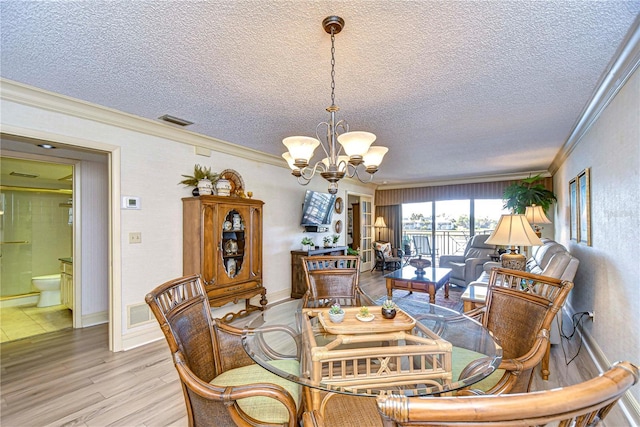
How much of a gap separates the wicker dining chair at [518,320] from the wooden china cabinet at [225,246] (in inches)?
105

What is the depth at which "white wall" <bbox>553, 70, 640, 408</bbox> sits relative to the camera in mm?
1875

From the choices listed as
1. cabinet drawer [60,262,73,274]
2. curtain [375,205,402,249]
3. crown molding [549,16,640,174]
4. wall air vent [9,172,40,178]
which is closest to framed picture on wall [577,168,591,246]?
crown molding [549,16,640,174]

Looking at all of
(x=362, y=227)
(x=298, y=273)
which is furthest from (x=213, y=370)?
(x=362, y=227)

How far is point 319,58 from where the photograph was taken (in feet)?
6.23

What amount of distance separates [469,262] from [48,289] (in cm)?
697

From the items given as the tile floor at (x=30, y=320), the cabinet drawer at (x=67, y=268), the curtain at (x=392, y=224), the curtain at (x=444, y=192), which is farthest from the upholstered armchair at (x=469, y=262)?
the cabinet drawer at (x=67, y=268)

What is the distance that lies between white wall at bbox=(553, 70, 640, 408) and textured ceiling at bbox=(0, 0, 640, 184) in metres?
0.34

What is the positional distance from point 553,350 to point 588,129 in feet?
7.52

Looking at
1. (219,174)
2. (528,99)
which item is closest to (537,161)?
(528,99)

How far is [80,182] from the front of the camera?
12.0ft

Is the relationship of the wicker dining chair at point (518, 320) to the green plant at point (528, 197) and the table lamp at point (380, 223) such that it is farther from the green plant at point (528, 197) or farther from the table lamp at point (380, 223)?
the table lamp at point (380, 223)

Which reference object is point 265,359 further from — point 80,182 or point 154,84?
point 80,182

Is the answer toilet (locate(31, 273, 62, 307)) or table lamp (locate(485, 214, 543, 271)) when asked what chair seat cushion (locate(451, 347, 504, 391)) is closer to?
table lamp (locate(485, 214, 543, 271))

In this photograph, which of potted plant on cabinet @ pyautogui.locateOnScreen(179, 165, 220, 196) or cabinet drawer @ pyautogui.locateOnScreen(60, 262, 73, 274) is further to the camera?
cabinet drawer @ pyautogui.locateOnScreen(60, 262, 73, 274)
